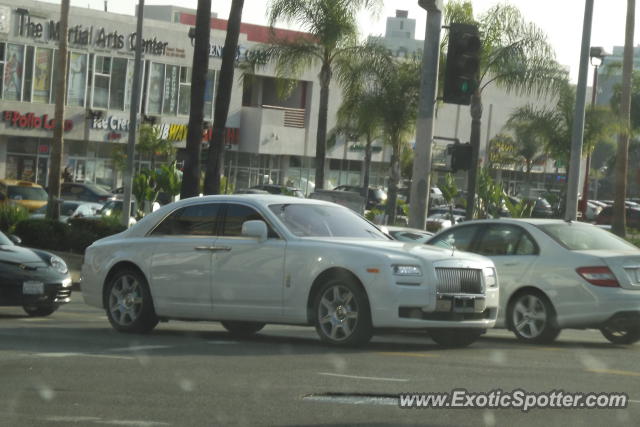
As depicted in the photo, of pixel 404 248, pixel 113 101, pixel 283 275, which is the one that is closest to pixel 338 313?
pixel 283 275

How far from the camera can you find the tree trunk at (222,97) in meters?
29.8

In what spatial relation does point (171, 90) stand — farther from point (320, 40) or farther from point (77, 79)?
point (320, 40)

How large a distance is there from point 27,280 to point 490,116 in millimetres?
65115

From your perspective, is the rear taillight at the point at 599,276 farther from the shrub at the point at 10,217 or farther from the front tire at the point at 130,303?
the shrub at the point at 10,217

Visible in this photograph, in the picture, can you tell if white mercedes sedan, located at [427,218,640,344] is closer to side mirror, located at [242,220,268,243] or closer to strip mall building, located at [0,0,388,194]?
side mirror, located at [242,220,268,243]

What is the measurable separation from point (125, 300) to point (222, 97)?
15934mm

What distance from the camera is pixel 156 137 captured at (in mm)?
61406

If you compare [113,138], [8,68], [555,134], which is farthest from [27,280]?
[113,138]

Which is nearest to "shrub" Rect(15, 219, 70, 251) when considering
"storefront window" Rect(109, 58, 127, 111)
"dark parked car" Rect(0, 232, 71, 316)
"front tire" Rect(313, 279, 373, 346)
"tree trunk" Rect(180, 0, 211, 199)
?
"tree trunk" Rect(180, 0, 211, 199)

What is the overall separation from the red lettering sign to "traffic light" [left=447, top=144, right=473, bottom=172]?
4452cm

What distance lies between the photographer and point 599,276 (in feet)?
46.6

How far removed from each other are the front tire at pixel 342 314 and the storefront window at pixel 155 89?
5512 centimetres

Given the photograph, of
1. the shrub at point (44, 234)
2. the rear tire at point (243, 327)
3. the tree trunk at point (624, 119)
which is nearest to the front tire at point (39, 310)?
the rear tire at point (243, 327)

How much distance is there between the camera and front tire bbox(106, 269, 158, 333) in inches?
556
